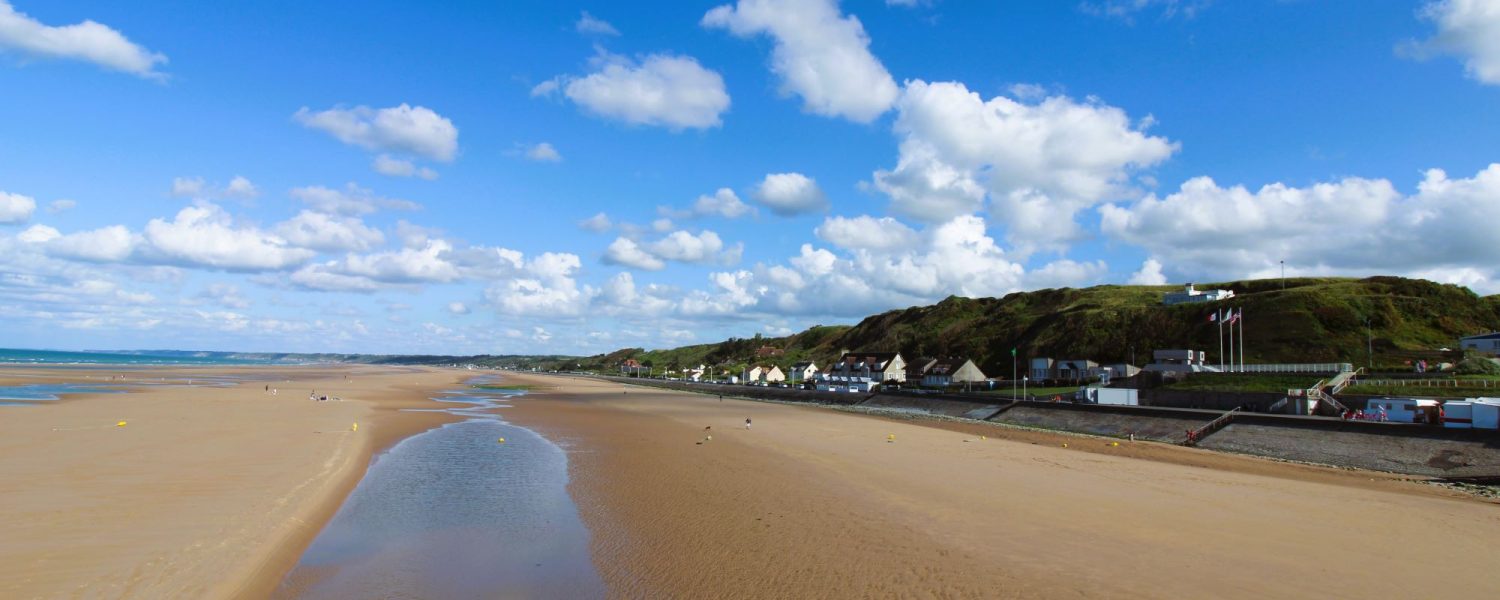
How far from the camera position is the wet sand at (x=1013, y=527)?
11.6 meters

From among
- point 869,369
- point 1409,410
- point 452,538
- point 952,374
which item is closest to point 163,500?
point 452,538

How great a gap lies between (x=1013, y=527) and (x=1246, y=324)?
82.9 meters

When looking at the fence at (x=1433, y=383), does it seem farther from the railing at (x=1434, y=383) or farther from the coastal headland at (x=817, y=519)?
the coastal headland at (x=817, y=519)

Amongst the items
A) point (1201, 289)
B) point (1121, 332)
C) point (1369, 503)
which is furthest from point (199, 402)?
point (1201, 289)

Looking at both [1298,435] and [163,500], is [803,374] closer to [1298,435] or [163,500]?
[1298,435]

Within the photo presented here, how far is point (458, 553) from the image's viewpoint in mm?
12984

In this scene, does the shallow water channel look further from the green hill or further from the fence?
the green hill

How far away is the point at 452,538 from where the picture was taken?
14.1 m

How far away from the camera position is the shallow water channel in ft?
36.4

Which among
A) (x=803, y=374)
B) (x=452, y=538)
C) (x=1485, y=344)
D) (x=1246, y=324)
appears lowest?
(x=452, y=538)

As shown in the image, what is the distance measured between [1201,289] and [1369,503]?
126589 mm

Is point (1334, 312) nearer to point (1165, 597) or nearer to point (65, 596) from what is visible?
point (1165, 597)

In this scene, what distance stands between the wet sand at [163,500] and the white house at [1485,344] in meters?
78.8

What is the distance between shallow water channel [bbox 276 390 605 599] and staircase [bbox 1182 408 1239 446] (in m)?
30.6
